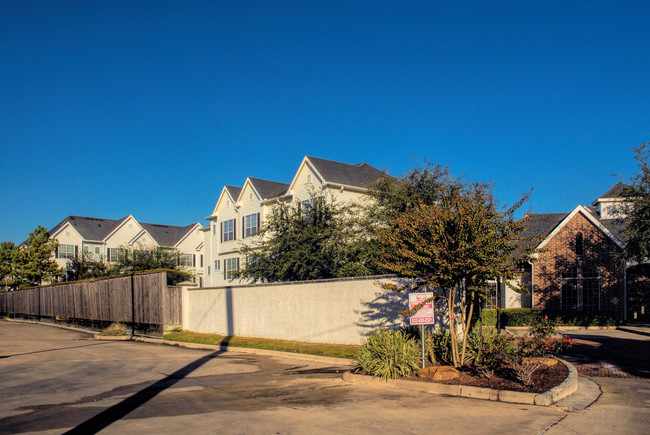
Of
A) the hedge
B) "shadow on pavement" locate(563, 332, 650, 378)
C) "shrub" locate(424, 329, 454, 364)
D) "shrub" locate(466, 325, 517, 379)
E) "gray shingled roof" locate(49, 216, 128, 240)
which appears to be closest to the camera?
"shrub" locate(466, 325, 517, 379)

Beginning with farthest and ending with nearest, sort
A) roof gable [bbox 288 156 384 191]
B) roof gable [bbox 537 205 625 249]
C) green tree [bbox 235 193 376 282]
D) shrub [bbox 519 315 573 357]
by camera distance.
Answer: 1. roof gable [bbox 288 156 384 191]
2. roof gable [bbox 537 205 625 249]
3. green tree [bbox 235 193 376 282]
4. shrub [bbox 519 315 573 357]

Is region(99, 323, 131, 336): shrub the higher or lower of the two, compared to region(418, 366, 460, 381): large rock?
lower

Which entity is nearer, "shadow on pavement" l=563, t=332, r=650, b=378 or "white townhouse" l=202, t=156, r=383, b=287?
"shadow on pavement" l=563, t=332, r=650, b=378

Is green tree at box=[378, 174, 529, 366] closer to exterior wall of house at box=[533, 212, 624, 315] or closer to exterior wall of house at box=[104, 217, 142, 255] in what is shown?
exterior wall of house at box=[533, 212, 624, 315]

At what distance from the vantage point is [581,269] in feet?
105

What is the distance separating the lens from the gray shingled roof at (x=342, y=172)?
36.4 metres

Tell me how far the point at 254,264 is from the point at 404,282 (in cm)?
1245

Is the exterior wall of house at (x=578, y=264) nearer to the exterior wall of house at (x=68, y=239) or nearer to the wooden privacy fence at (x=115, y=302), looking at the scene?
the wooden privacy fence at (x=115, y=302)

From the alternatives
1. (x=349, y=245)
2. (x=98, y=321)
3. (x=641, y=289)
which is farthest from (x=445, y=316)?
(x=98, y=321)

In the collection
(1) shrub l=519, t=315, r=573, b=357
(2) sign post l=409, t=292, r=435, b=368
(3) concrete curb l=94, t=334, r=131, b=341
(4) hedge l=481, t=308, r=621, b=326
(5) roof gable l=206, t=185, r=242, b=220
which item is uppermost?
(5) roof gable l=206, t=185, r=242, b=220

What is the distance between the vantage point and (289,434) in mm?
8297

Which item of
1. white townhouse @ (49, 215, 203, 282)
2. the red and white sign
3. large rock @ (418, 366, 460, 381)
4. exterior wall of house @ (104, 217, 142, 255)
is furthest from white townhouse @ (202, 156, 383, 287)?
exterior wall of house @ (104, 217, 142, 255)

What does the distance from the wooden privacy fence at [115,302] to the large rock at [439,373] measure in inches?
710

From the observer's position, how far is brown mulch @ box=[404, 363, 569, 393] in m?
11.0
